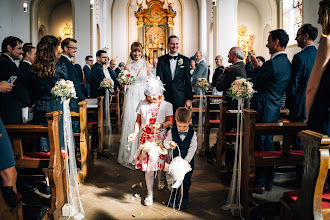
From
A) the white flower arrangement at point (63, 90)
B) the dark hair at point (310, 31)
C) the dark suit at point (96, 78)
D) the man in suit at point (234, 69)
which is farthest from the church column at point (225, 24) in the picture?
the white flower arrangement at point (63, 90)

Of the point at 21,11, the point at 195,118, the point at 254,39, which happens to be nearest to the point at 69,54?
the point at 195,118

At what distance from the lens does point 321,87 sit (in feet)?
7.01

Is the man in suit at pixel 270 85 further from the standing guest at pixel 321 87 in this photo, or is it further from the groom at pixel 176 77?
the standing guest at pixel 321 87

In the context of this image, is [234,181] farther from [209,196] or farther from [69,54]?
[69,54]

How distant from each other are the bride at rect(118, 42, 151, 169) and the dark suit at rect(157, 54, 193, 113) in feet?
1.79

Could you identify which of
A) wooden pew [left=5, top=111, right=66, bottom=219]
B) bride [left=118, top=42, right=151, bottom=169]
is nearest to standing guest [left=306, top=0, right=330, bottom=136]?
wooden pew [left=5, top=111, right=66, bottom=219]

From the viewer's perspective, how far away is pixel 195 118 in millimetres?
8836

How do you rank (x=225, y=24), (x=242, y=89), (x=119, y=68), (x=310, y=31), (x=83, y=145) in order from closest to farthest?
(x=242, y=89)
(x=310, y=31)
(x=83, y=145)
(x=225, y=24)
(x=119, y=68)

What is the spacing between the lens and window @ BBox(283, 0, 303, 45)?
39.6ft

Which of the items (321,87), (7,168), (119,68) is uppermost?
(119,68)

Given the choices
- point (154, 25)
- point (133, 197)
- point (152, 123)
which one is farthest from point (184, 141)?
point (154, 25)

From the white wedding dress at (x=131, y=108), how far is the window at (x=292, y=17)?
9580 millimetres

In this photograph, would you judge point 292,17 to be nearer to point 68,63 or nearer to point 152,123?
point 68,63

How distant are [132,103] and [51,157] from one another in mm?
2215
